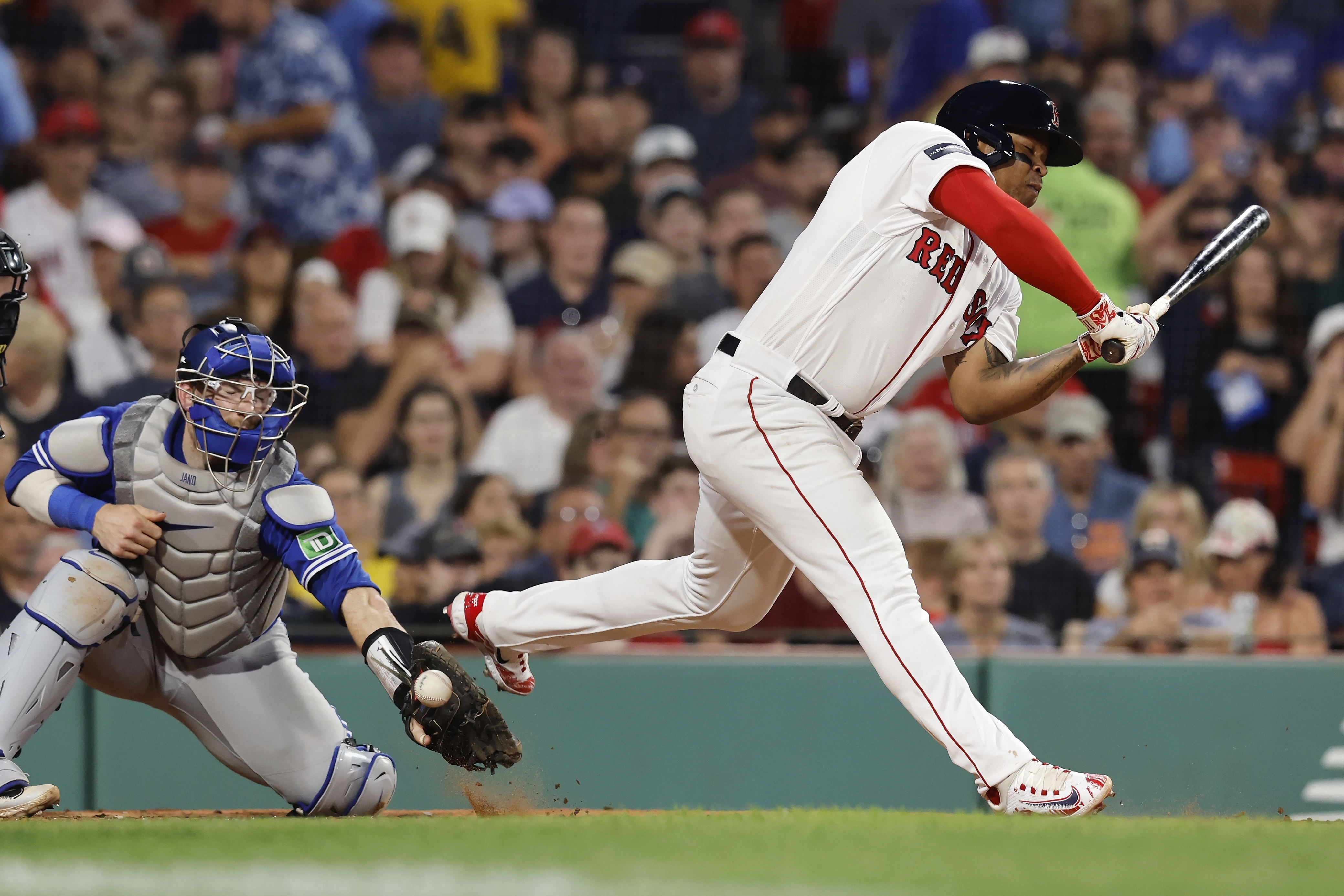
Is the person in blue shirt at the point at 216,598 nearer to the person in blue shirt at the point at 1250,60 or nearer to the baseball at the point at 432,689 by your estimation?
the baseball at the point at 432,689

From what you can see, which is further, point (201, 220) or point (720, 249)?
point (201, 220)

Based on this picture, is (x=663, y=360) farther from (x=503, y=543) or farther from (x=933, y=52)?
(x=933, y=52)

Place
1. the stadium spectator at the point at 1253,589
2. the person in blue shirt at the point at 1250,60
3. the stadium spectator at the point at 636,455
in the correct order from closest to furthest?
1. the stadium spectator at the point at 1253,589
2. the stadium spectator at the point at 636,455
3. the person in blue shirt at the point at 1250,60

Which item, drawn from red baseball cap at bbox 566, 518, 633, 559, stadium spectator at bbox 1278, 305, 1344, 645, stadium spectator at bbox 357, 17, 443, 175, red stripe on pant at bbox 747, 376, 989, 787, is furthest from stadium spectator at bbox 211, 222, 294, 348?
stadium spectator at bbox 1278, 305, 1344, 645

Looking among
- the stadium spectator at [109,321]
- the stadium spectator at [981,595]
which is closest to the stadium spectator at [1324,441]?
the stadium spectator at [981,595]

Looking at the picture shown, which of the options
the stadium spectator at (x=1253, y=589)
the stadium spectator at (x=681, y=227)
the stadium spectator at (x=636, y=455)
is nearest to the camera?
the stadium spectator at (x=1253, y=589)

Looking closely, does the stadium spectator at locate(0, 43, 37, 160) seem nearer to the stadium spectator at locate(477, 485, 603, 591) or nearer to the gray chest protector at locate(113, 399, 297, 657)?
the stadium spectator at locate(477, 485, 603, 591)

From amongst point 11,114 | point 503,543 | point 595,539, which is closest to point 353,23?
point 11,114
